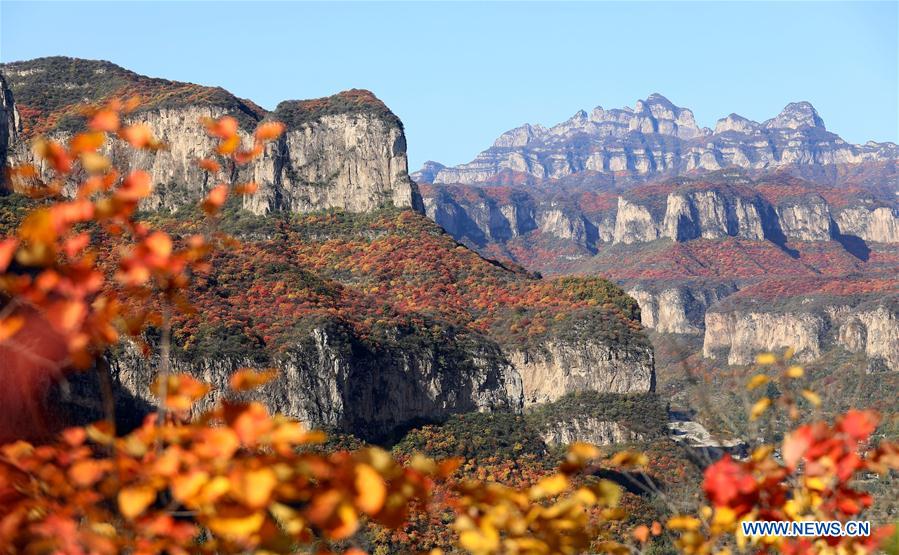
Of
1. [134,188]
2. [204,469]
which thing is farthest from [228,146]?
[204,469]

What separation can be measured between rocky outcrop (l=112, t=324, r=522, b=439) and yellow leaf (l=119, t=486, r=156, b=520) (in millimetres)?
64958

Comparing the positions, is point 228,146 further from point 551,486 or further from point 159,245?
point 551,486

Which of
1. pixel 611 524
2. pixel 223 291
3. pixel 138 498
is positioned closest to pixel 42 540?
pixel 138 498

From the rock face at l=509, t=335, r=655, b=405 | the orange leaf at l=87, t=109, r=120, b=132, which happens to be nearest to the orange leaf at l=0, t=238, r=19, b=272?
the orange leaf at l=87, t=109, r=120, b=132

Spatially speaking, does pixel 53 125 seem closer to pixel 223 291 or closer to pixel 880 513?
pixel 223 291

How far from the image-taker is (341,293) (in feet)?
331

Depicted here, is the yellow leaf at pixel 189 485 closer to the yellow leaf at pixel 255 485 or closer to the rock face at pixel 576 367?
the yellow leaf at pixel 255 485

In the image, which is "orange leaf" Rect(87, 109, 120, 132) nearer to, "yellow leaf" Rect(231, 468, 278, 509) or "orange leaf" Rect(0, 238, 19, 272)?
"orange leaf" Rect(0, 238, 19, 272)

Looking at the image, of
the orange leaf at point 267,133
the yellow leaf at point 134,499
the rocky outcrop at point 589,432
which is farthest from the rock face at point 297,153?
the yellow leaf at point 134,499

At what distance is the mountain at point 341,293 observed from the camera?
3233 inches

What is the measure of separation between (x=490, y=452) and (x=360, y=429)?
34.9ft

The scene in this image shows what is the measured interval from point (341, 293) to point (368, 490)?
314 ft

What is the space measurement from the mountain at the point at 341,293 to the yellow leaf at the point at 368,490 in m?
51.2

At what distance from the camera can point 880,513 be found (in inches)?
460
